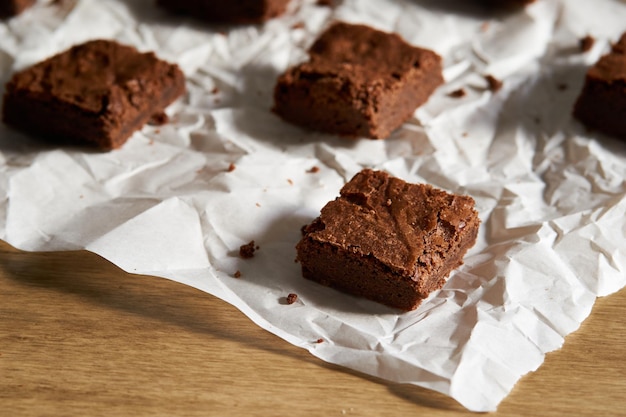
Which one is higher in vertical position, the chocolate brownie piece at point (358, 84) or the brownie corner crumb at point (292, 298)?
the chocolate brownie piece at point (358, 84)

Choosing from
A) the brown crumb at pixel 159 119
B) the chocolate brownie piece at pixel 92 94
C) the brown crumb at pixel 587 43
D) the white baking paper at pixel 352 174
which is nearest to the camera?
the white baking paper at pixel 352 174

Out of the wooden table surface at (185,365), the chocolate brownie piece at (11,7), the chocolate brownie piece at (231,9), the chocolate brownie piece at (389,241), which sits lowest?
the wooden table surface at (185,365)

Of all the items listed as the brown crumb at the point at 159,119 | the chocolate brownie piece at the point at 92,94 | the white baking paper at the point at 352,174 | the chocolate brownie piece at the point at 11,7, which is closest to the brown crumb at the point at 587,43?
the white baking paper at the point at 352,174

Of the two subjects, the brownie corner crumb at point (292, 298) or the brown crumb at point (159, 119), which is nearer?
the brownie corner crumb at point (292, 298)

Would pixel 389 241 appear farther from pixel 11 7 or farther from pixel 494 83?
pixel 11 7

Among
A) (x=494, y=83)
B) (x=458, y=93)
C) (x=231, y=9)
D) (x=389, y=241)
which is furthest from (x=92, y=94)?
(x=494, y=83)

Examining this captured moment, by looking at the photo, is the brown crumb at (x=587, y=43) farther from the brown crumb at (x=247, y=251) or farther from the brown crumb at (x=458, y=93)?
the brown crumb at (x=247, y=251)

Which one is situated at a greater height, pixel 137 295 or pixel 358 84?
pixel 358 84

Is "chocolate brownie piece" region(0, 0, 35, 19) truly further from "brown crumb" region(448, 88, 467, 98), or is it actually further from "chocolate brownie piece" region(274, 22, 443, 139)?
"brown crumb" region(448, 88, 467, 98)
